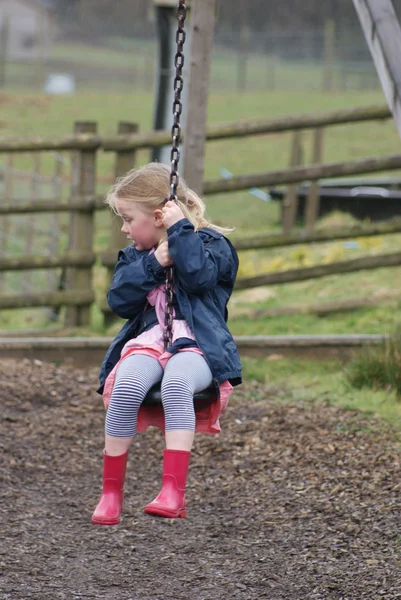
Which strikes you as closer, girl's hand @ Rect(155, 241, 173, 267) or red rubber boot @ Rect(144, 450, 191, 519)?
red rubber boot @ Rect(144, 450, 191, 519)

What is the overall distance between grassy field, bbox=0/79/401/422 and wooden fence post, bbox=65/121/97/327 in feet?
0.67

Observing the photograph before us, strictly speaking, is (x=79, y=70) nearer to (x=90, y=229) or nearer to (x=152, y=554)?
(x=90, y=229)

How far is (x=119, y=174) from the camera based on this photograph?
21.6 feet

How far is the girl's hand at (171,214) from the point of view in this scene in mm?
2936

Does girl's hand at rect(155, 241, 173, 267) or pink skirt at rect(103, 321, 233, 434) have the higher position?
girl's hand at rect(155, 241, 173, 267)

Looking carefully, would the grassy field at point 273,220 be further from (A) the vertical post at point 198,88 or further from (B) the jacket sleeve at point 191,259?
(B) the jacket sleeve at point 191,259

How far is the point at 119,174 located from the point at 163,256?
369 cm

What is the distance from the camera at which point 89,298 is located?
22.9ft

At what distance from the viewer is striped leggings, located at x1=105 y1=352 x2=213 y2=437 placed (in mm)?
2863

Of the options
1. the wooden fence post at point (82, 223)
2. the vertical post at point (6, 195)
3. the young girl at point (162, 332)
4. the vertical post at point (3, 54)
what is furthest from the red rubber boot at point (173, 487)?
the vertical post at point (3, 54)

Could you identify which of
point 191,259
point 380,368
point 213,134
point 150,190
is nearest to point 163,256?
point 191,259

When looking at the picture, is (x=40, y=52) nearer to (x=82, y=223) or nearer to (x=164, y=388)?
(x=82, y=223)

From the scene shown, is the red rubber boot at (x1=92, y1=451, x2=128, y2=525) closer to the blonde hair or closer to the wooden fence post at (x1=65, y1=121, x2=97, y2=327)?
the blonde hair

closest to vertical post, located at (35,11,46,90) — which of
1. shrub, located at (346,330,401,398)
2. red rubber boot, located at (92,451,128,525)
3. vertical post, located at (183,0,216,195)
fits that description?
vertical post, located at (183,0,216,195)
